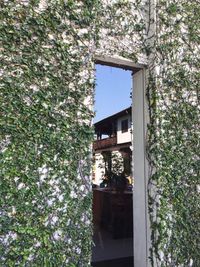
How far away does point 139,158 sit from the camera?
14.4ft

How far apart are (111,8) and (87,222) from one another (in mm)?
2815

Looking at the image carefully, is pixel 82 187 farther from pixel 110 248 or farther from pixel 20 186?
pixel 110 248

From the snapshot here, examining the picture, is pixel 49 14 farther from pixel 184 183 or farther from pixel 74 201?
pixel 184 183

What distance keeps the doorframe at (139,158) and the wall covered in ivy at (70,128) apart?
120 millimetres

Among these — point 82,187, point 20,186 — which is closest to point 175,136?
point 82,187

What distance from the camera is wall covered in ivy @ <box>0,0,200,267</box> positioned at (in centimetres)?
315

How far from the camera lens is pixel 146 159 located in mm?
4234

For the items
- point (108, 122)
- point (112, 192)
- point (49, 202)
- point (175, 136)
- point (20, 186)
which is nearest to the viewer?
point (20, 186)

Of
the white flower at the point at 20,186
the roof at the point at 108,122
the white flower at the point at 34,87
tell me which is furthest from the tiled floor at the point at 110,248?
the roof at the point at 108,122

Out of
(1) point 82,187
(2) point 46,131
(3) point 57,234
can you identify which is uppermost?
(2) point 46,131

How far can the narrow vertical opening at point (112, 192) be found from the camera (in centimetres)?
449

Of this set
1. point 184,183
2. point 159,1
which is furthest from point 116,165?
point 159,1

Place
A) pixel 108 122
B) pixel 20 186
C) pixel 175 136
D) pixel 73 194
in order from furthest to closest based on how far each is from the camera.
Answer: pixel 108 122
pixel 175 136
pixel 73 194
pixel 20 186

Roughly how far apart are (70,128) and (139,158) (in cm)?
137
